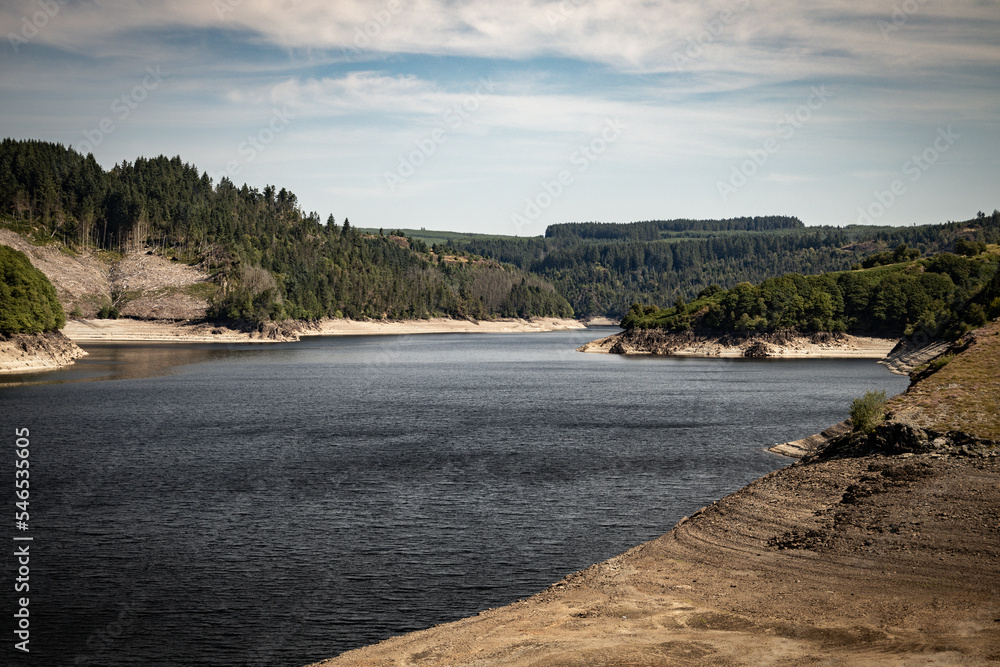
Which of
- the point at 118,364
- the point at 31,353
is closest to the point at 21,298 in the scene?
the point at 31,353

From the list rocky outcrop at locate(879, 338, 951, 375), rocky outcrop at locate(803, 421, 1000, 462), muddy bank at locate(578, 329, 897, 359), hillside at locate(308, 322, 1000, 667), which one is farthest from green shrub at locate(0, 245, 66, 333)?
muddy bank at locate(578, 329, 897, 359)

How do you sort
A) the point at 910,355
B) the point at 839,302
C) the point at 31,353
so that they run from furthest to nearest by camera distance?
the point at 839,302, the point at 910,355, the point at 31,353

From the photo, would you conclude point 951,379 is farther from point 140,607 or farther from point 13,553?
point 13,553

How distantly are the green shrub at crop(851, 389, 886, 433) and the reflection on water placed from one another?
8710 cm

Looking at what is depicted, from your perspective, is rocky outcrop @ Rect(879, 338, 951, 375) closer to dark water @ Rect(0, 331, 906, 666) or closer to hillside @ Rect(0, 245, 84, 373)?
dark water @ Rect(0, 331, 906, 666)

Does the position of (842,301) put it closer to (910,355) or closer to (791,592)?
(910,355)

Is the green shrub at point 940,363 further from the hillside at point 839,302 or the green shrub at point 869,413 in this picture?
the hillside at point 839,302

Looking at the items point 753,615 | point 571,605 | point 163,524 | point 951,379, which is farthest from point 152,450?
point 951,379

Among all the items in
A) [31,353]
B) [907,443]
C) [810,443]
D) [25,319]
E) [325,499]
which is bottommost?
[325,499]

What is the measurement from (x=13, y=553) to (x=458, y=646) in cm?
1933

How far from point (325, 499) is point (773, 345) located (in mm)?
145151

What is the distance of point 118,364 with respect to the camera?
11925cm

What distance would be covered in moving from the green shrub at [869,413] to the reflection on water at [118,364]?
87.1m

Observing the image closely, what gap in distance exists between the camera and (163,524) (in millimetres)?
31719
